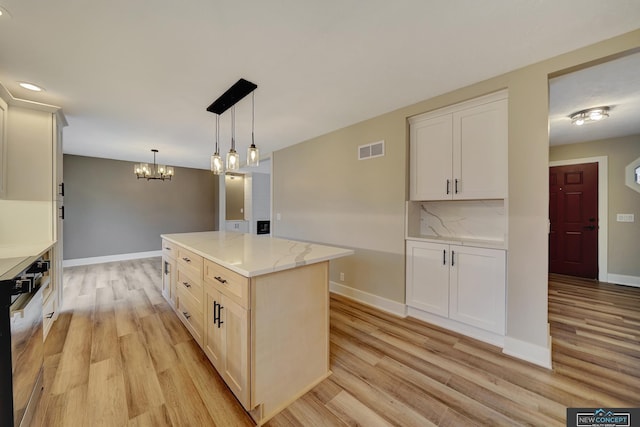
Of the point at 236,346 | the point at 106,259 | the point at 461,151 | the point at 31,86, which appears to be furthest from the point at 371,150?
the point at 106,259

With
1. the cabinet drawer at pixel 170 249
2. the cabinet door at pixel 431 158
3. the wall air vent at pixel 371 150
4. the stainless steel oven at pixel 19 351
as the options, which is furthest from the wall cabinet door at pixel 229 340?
Answer: the wall air vent at pixel 371 150

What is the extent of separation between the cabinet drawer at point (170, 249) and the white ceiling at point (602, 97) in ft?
13.0

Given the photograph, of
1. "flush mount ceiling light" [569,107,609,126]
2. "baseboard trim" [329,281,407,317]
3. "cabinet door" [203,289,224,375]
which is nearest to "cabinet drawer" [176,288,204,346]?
"cabinet door" [203,289,224,375]

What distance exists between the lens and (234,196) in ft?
24.4

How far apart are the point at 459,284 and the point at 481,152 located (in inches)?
51.3

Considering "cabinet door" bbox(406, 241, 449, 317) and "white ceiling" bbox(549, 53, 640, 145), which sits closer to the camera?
"white ceiling" bbox(549, 53, 640, 145)

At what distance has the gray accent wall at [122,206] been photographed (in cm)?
521

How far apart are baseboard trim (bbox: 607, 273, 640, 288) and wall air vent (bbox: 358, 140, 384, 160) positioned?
14.7 ft

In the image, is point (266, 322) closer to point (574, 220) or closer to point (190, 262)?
point (190, 262)

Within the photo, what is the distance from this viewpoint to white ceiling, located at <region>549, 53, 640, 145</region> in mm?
2041

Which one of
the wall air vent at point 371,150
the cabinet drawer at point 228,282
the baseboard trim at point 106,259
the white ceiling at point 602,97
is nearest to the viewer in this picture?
the cabinet drawer at point 228,282

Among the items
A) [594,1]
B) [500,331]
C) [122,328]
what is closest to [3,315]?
[122,328]

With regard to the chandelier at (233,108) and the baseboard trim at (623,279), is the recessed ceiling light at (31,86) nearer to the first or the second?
the chandelier at (233,108)

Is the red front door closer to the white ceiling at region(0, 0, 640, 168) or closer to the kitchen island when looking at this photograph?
the white ceiling at region(0, 0, 640, 168)
